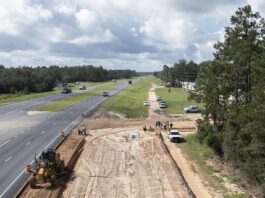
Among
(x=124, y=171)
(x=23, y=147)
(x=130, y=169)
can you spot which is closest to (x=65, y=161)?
(x=124, y=171)

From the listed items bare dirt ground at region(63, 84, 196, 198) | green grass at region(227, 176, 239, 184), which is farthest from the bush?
green grass at region(227, 176, 239, 184)

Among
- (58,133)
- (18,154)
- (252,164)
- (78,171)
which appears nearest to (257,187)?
(252,164)

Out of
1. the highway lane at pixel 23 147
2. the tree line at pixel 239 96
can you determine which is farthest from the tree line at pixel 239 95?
the highway lane at pixel 23 147

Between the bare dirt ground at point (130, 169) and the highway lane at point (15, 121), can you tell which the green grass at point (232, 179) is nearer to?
the bare dirt ground at point (130, 169)

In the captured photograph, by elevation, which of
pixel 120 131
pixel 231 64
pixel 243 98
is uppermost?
pixel 231 64

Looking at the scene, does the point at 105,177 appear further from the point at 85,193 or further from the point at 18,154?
the point at 18,154

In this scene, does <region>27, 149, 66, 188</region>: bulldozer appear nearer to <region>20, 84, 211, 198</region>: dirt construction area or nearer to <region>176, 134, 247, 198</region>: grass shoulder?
<region>20, 84, 211, 198</region>: dirt construction area
